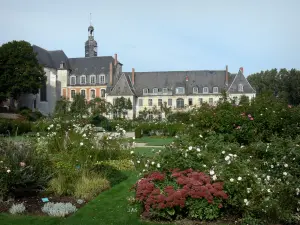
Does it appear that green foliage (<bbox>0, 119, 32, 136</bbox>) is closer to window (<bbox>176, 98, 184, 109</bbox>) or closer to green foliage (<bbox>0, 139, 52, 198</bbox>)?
green foliage (<bbox>0, 139, 52, 198</bbox>)

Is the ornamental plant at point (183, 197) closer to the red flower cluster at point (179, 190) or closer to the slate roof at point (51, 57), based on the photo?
the red flower cluster at point (179, 190)

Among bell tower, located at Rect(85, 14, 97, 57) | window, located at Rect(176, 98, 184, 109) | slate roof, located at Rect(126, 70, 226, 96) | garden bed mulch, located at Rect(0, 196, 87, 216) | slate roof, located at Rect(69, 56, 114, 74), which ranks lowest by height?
garden bed mulch, located at Rect(0, 196, 87, 216)

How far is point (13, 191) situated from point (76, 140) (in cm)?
291

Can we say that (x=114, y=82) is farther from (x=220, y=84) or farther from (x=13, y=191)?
(x=13, y=191)

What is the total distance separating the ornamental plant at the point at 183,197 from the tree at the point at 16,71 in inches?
1714

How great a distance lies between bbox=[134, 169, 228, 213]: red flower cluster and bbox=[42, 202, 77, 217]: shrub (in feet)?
3.97

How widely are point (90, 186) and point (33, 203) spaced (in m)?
1.13

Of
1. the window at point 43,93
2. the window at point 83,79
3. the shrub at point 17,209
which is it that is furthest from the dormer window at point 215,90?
the shrub at point 17,209

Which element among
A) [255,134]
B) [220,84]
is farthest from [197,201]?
[220,84]

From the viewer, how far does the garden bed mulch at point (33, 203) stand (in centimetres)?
548

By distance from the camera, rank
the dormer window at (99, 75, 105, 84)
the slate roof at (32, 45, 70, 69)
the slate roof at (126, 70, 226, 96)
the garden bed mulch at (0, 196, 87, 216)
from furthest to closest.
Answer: the dormer window at (99, 75, 105, 84) < the slate roof at (32, 45, 70, 69) < the slate roof at (126, 70, 226, 96) < the garden bed mulch at (0, 196, 87, 216)

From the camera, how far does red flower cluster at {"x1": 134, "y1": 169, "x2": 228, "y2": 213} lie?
4.68 metres

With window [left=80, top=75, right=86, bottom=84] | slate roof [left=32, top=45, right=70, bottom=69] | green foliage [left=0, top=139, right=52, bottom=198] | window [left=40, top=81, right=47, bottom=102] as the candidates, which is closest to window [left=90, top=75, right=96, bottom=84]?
window [left=80, top=75, right=86, bottom=84]

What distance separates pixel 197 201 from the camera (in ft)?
15.6
